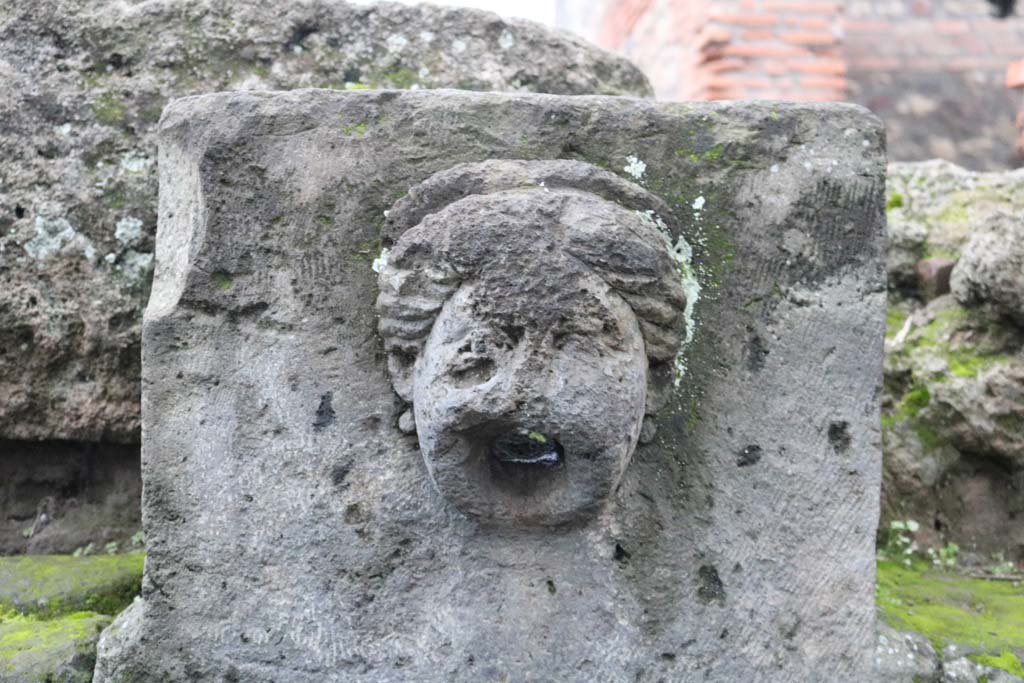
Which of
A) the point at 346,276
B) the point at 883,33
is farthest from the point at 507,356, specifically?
the point at 883,33

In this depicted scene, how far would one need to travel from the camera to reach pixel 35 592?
1.86 metres

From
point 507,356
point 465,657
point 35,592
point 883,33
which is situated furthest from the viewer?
point 883,33

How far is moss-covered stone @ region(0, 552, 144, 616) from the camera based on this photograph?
1.85 m

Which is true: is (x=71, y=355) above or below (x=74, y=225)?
below

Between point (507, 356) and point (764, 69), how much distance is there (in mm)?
4428

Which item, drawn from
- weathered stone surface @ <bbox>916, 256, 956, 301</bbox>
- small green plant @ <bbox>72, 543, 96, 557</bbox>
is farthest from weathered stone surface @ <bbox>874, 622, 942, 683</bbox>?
small green plant @ <bbox>72, 543, 96, 557</bbox>

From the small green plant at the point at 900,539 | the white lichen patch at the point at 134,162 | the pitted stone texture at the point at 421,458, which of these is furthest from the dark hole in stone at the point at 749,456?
the white lichen patch at the point at 134,162

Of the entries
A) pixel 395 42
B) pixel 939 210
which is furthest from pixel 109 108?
pixel 939 210

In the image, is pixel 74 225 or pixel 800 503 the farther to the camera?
pixel 74 225

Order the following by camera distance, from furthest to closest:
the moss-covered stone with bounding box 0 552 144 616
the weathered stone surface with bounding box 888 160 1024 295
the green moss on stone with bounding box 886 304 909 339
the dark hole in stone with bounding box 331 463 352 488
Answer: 1. the weathered stone surface with bounding box 888 160 1024 295
2. the green moss on stone with bounding box 886 304 909 339
3. the moss-covered stone with bounding box 0 552 144 616
4. the dark hole in stone with bounding box 331 463 352 488

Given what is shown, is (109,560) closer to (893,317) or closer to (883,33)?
(893,317)

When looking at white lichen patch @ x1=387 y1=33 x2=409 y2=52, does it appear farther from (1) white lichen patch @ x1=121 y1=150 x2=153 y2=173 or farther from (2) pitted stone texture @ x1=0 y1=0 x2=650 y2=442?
(1) white lichen patch @ x1=121 y1=150 x2=153 y2=173

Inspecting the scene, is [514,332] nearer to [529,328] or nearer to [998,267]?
[529,328]

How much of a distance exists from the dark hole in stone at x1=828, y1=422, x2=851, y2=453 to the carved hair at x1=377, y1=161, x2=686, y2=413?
28cm
